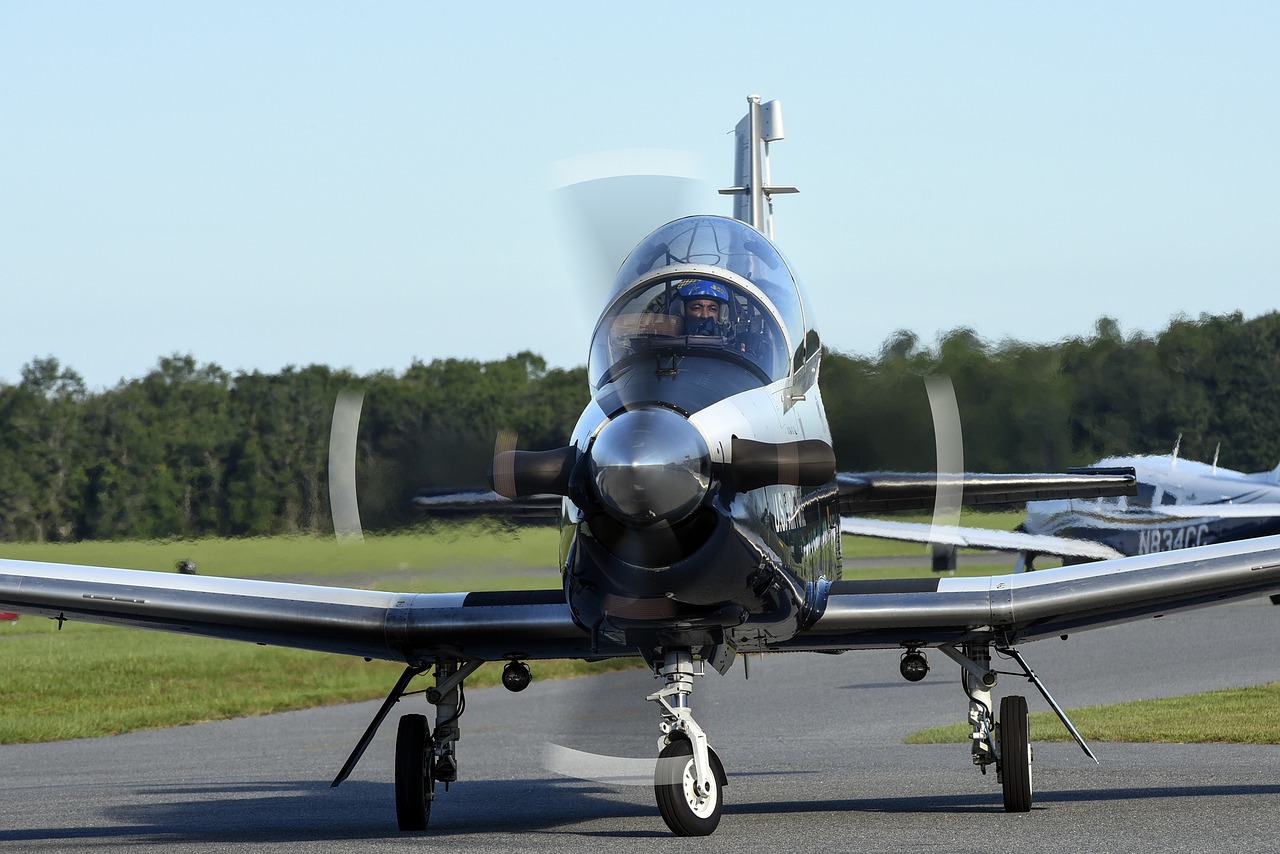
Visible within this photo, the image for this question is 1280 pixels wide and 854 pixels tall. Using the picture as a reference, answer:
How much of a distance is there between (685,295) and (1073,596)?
3.89m

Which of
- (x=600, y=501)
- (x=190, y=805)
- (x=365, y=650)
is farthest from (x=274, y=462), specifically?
(x=600, y=501)

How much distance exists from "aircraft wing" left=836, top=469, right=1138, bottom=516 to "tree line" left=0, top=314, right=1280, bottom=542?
0.61ft

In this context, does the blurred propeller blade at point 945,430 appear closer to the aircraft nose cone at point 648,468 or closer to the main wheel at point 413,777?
the aircraft nose cone at point 648,468

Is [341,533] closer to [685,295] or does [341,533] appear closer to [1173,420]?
[685,295]

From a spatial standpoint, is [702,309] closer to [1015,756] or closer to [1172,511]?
[1015,756]

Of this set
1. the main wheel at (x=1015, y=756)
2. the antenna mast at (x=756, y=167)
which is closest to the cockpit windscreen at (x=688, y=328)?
the main wheel at (x=1015, y=756)

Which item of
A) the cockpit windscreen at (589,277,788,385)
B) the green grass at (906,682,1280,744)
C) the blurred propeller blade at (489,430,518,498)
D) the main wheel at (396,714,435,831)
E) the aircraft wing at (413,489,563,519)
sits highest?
the cockpit windscreen at (589,277,788,385)

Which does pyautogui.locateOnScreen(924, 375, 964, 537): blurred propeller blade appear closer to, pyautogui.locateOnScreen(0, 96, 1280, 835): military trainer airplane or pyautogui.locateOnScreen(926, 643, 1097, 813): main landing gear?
pyautogui.locateOnScreen(0, 96, 1280, 835): military trainer airplane

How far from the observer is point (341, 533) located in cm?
863

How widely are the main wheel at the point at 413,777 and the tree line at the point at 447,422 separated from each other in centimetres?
215

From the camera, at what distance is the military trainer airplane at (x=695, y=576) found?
6.94 meters

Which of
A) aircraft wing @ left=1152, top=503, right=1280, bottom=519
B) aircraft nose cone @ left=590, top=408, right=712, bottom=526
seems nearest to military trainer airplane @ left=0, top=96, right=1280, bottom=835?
aircraft nose cone @ left=590, top=408, right=712, bottom=526

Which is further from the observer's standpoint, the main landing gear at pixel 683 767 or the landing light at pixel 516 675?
the landing light at pixel 516 675

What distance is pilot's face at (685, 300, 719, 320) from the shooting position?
7719mm
